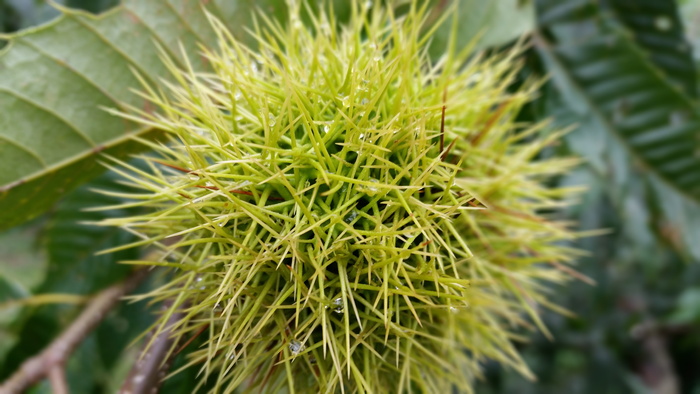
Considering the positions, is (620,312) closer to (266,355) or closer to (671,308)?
(671,308)

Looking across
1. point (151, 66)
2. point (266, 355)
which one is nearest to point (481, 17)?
point (151, 66)

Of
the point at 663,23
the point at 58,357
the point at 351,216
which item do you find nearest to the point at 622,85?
the point at 663,23

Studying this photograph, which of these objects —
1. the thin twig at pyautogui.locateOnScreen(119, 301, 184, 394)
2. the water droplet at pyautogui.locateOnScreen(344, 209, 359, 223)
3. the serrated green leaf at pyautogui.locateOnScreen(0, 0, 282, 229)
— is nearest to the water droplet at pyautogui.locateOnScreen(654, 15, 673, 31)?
the serrated green leaf at pyautogui.locateOnScreen(0, 0, 282, 229)

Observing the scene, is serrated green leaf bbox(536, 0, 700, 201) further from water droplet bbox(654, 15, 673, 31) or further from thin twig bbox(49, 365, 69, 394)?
thin twig bbox(49, 365, 69, 394)

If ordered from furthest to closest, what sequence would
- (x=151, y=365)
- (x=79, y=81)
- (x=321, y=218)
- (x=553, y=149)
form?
(x=553, y=149), (x=79, y=81), (x=151, y=365), (x=321, y=218)

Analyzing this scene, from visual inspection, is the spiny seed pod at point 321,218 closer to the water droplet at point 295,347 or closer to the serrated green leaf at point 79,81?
the water droplet at point 295,347

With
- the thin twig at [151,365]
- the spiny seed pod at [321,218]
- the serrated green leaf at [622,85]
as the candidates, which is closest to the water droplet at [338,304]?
the spiny seed pod at [321,218]

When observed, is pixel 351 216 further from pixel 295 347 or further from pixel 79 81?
pixel 79 81
